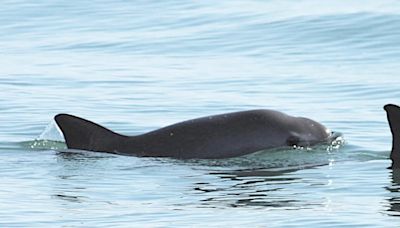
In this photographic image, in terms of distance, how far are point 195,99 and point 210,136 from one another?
13.1ft

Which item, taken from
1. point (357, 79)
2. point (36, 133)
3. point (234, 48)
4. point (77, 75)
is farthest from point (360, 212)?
point (234, 48)

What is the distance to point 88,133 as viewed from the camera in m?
13.8

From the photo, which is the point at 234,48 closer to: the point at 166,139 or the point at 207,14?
the point at 207,14

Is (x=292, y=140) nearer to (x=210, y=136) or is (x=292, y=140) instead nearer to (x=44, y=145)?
(x=210, y=136)

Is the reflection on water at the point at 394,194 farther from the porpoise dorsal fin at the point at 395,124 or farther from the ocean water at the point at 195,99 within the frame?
the porpoise dorsal fin at the point at 395,124

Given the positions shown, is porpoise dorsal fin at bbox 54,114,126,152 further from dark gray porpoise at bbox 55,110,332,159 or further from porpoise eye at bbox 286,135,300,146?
porpoise eye at bbox 286,135,300,146

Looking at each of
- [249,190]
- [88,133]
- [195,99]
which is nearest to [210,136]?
[88,133]

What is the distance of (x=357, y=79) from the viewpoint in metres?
18.9

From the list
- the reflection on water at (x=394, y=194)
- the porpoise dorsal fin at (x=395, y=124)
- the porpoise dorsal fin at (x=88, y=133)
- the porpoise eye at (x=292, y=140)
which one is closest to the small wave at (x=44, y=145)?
the porpoise dorsal fin at (x=88, y=133)

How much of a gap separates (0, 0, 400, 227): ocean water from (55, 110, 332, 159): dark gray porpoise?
16 cm

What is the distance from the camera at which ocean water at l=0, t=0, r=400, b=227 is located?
1120cm

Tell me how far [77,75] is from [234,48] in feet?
10.8

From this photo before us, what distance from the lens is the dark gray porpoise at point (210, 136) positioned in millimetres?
13492

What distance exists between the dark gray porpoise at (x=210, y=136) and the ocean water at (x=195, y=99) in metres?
0.16
